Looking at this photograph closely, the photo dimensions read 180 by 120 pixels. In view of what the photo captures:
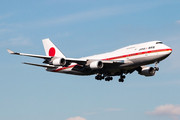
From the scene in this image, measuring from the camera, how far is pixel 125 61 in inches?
2239

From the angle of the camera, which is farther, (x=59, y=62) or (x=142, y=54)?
(x=59, y=62)

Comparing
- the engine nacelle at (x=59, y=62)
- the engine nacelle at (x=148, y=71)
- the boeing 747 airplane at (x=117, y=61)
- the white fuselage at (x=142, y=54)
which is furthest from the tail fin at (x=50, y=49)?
the engine nacelle at (x=148, y=71)

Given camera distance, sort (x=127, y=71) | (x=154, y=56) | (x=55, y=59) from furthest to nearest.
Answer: (x=127, y=71) < (x=55, y=59) < (x=154, y=56)

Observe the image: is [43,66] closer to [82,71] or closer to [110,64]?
[82,71]

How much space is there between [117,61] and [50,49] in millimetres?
18904

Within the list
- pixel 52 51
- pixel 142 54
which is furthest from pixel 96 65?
pixel 52 51

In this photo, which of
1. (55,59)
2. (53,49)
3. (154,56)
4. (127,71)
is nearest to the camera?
(154,56)

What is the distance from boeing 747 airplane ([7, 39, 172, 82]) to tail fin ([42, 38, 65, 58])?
4.46 m

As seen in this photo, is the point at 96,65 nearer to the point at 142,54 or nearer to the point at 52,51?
the point at 142,54

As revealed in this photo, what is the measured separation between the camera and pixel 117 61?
188 feet

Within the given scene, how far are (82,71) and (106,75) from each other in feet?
14.6

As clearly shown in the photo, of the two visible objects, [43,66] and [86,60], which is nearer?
[86,60]

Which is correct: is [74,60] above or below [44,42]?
below

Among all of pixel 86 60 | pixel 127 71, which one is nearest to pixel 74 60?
pixel 86 60
